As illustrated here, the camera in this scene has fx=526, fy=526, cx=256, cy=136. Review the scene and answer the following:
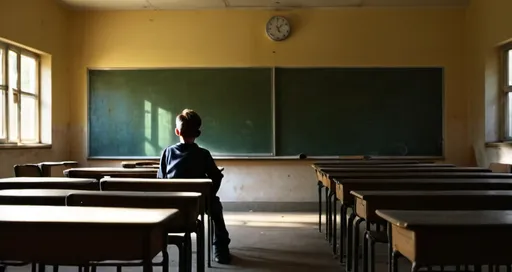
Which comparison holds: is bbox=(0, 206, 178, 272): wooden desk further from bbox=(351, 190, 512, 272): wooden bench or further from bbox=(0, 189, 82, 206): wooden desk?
bbox=(351, 190, 512, 272): wooden bench

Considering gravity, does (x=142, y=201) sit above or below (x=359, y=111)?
below

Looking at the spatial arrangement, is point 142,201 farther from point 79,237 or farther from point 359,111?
point 359,111

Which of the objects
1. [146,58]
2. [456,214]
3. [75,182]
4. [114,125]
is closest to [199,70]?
[146,58]

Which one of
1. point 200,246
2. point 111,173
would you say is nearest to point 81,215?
point 200,246

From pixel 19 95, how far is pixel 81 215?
5.07 m

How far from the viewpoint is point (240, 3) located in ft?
23.6

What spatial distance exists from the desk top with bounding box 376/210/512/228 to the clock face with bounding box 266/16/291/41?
5.48 m

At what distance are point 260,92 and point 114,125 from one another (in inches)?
83.0

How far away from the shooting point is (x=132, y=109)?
7.39 meters

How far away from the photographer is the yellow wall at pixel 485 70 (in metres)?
6.27

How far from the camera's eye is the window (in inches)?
237

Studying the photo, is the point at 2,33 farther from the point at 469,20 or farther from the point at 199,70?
the point at 469,20

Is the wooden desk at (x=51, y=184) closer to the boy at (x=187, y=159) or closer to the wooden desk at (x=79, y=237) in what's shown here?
the boy at (x=187, y=159)

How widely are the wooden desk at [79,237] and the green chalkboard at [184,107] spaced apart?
5381 millimetres
